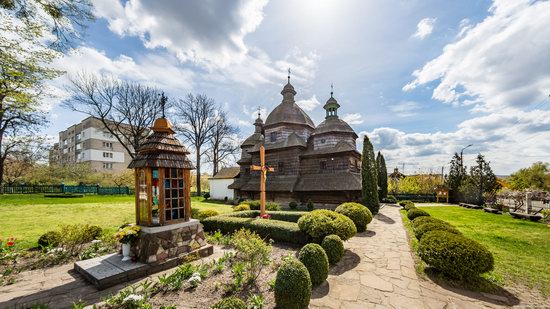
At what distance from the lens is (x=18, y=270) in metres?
5.52

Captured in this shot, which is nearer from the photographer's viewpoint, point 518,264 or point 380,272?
point 380,272

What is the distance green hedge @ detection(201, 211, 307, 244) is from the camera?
25.6 ft

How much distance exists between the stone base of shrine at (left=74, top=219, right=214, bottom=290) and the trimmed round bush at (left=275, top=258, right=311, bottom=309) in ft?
11.7

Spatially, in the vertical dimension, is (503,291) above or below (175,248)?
below

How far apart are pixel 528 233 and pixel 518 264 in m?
5.95

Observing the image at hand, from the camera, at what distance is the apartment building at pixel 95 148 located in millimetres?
41250

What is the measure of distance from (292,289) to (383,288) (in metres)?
2.55

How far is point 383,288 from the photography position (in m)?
4.71

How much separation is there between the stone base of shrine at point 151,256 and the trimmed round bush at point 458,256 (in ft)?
20.8

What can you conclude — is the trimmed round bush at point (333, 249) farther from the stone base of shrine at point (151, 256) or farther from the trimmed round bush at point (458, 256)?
the stone base of shrine at point (151, 256)

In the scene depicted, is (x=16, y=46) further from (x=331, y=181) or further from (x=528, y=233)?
(x=528, y=233)

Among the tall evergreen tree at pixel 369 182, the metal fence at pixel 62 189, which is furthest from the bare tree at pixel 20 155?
the tall evergreen tree at pixel 369 182

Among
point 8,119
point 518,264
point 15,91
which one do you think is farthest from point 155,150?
point 8,119

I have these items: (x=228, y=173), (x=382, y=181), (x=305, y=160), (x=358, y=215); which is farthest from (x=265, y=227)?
(x=382, y=181)
